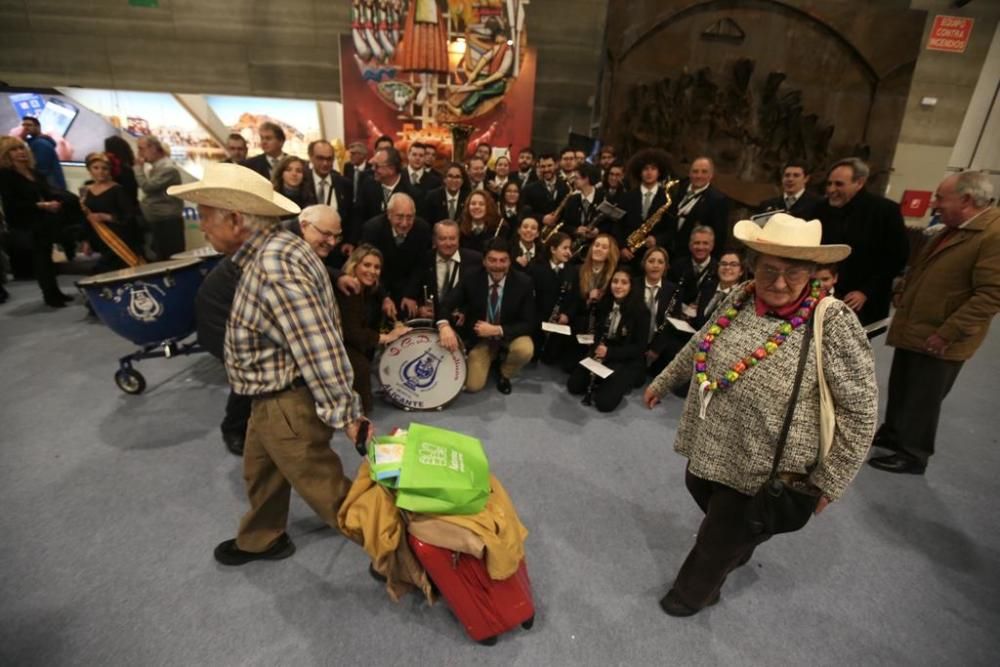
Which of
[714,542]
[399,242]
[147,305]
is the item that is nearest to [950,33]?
[399,242]

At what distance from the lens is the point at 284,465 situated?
1.92 m

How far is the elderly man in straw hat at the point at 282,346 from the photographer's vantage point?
167cm

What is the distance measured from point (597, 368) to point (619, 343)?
1.42 feet

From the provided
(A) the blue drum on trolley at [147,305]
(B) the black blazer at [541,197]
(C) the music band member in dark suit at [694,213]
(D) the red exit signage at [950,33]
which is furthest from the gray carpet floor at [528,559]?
(D) the red exit signage at [950,33]

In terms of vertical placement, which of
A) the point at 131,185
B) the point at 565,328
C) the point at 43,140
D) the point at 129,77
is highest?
the point at 129,77

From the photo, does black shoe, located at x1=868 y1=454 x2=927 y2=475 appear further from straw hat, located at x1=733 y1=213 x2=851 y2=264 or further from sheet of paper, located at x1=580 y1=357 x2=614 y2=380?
straw hat, located at x1=733 y1=213 x2=851 y2=264

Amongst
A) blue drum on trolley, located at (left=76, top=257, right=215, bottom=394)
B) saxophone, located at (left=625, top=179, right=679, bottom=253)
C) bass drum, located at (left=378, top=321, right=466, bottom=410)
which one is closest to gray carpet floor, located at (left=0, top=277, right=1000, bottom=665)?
bass drum, located at (left=378, top=321, right=466, bottom=410)

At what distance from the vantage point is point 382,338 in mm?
3334

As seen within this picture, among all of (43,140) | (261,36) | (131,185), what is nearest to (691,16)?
(261,36)

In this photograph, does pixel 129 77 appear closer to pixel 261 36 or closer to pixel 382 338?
pixel 261 36

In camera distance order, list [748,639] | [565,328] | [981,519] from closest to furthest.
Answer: [748,639], [981,519], [565,328]

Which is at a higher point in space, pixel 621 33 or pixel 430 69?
pixel 621 33

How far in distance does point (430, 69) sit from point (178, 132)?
4218 mm

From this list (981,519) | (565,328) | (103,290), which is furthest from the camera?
Answer: (565,328)
